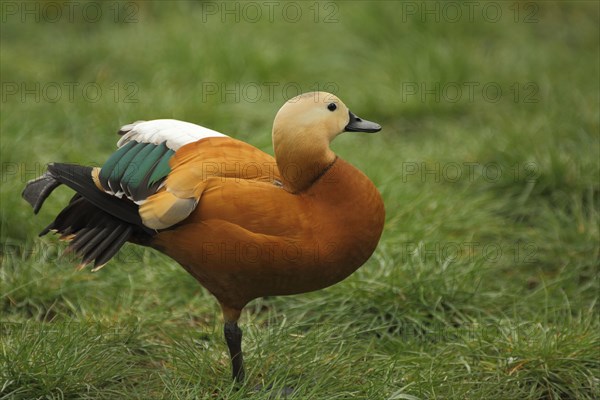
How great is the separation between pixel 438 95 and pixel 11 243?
9.13 feet

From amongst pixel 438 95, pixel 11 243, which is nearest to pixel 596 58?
pixel 438 95

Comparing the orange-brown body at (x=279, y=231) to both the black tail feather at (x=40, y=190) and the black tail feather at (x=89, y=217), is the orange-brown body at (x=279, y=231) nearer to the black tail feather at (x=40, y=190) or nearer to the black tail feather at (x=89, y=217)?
the black tail feather at (x=89, y=217)

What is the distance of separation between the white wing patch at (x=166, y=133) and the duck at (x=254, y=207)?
46 millimetres

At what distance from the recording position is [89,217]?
3084mm

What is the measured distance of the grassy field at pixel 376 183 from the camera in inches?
127


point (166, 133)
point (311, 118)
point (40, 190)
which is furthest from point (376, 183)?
point (40, 190)

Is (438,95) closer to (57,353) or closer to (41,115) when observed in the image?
(41,115)

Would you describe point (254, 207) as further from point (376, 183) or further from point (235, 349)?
point (376, 183)

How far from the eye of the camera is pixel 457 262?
3.94 m

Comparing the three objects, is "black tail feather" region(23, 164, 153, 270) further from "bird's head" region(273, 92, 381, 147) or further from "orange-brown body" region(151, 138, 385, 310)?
"bird's head" region(273, 92, 381, 147)

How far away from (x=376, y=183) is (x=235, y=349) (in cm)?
176

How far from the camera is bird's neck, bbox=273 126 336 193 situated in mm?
2787

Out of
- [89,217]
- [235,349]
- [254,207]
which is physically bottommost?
[235,349]

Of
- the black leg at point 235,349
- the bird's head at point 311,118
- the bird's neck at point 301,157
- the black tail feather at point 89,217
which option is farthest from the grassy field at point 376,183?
the bird's head at point 311,118
